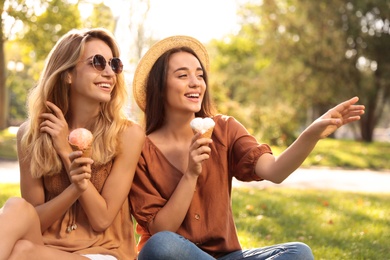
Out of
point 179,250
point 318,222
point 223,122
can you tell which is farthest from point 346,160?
point 179,250

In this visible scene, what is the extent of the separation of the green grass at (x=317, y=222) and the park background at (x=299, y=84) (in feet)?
0.04

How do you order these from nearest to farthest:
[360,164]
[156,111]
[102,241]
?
[102,241], [156,111], [360,164]

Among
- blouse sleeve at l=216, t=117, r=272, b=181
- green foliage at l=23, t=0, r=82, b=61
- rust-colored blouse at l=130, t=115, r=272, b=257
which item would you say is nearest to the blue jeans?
rust-colored blouse at l=130, t=115, r=272, b=257

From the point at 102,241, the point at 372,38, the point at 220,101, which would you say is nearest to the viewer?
the point at 102,241

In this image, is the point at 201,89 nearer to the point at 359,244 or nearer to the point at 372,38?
the point at 359,244

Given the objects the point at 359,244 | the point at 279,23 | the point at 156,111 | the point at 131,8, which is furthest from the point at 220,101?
the point at 156,111

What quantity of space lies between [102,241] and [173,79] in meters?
1.07

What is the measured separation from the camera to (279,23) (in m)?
29.0

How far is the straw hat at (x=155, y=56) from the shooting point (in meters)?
3.88

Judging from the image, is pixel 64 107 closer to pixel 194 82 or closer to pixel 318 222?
pixel 194 82

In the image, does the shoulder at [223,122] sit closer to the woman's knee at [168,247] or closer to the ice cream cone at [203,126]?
the ice cream cone at [203,126]

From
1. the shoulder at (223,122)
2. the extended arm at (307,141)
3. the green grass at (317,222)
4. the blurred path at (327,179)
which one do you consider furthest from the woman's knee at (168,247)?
the blurred path at (327,179)

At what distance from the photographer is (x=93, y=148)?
358 cm

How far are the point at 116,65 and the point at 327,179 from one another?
11368 millimetres
